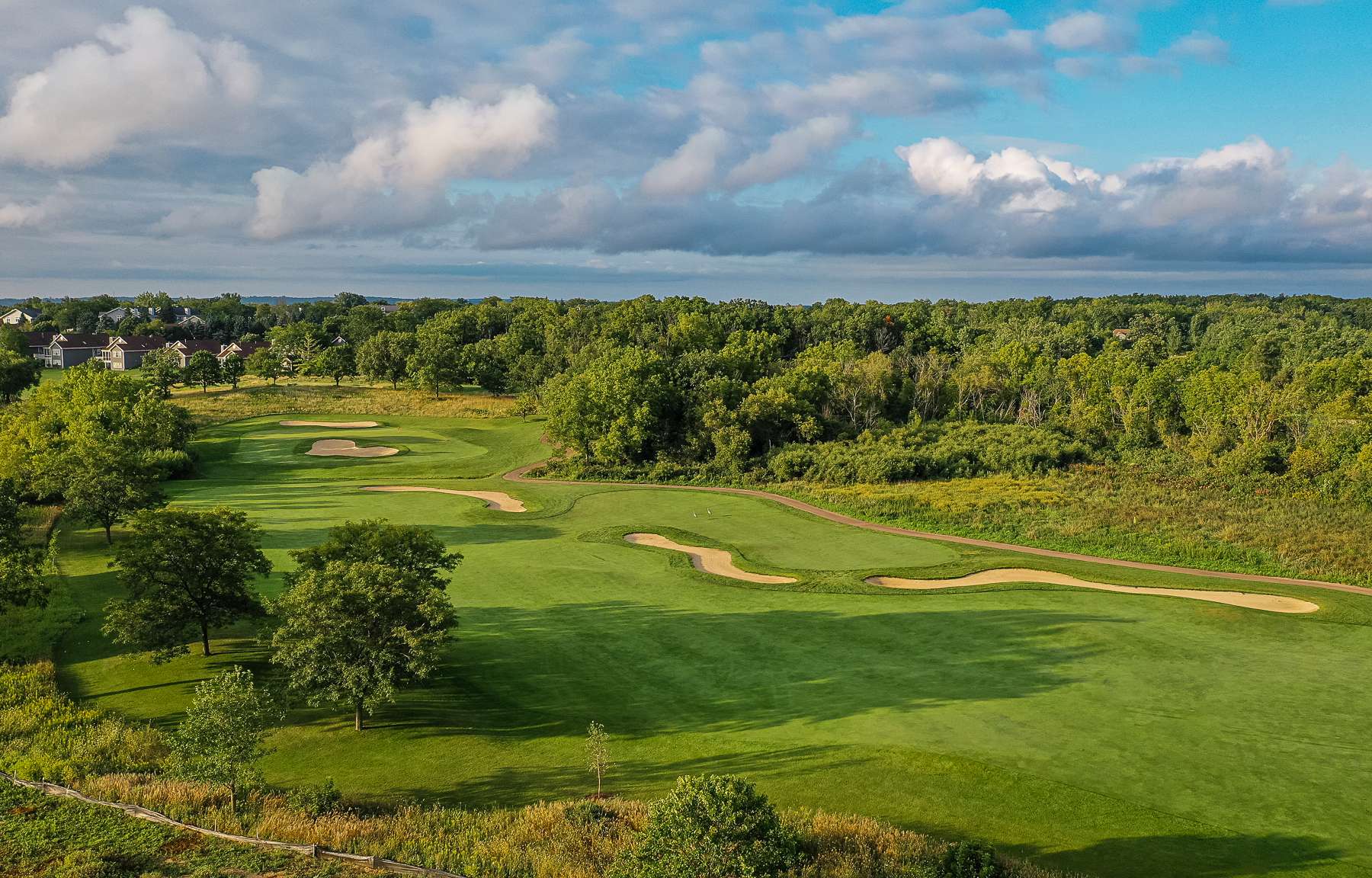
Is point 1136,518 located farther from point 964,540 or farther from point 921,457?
point 921,457

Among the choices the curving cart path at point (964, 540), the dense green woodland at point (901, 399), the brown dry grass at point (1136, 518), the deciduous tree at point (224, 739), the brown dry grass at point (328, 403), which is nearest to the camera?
the deciduous tree at point (224, 739)

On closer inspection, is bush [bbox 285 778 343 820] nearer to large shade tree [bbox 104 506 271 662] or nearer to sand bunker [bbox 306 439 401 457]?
large shade tree [bbox 104 506 271 662]

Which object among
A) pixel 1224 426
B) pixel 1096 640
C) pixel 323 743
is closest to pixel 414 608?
pixel 323 743

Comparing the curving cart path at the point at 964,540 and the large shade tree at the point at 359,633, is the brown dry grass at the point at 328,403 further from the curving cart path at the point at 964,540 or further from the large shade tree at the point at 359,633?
the large shade tree at the point at 359,633

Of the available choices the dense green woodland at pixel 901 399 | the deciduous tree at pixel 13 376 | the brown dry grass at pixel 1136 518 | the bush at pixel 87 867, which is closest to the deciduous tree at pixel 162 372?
the deciduous tree at pixel 13 376

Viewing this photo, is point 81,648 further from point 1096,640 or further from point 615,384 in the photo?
point 615,384

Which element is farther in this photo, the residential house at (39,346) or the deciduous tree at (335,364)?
the residential house at (39,346)
